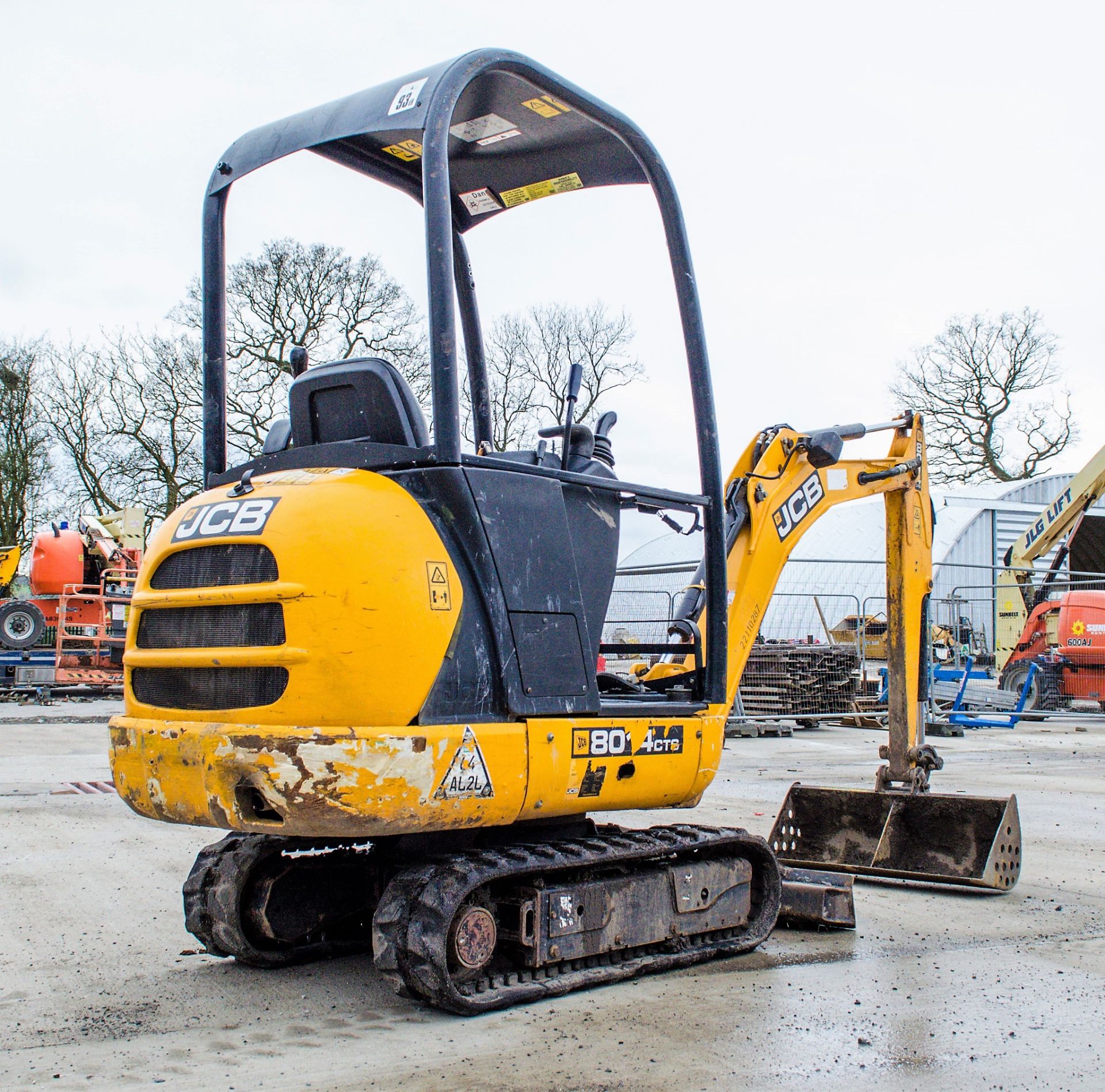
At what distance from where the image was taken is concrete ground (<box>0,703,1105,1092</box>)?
341 cm

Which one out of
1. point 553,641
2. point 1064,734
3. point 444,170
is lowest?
point 1064,734

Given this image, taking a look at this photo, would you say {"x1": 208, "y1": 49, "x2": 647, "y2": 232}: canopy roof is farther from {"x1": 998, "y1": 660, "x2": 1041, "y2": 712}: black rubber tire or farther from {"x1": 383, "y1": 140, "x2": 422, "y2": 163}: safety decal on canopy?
{"x1": 998, "y1": 660, "x2": 1041, "y2": 712}: black rubber tire

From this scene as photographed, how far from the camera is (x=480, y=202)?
211 inches

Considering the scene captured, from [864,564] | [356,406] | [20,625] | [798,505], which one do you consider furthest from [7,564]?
[356,406]

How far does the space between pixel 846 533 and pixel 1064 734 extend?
19.8m

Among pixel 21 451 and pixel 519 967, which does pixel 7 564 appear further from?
pixel 519 967

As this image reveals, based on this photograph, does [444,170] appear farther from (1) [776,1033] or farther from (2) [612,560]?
(1) [776,1033]

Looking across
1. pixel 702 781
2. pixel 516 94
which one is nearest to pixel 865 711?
pixel 702 781

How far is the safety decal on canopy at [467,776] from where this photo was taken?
373 cm

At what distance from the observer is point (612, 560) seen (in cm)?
456

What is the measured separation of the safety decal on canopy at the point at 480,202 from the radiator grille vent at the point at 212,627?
238cm

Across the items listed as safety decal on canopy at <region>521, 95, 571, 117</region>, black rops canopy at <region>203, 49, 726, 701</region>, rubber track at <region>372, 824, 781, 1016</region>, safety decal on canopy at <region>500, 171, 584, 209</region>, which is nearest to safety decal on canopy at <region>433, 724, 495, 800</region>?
rubber track at <region>372, 824, 781, 1016</region>

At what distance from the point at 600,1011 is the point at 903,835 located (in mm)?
2842

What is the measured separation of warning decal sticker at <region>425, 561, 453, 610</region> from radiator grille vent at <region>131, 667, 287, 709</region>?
20.6 inches
